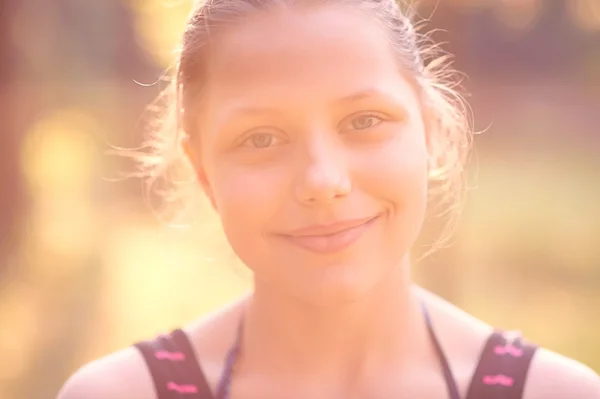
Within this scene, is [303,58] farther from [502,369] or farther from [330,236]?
[502,369]

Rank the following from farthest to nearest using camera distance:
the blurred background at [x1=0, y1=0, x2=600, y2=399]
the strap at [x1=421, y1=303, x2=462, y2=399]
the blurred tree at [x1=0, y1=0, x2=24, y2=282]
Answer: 1. the blurred tree at [x1=0, y1=0, x2=24, y2=282]
2. the blurred background at [x1=0, y1=0, x2=600, y2=399]
3. the strap at [x1=421, y1=303, x2=462, y2=399]

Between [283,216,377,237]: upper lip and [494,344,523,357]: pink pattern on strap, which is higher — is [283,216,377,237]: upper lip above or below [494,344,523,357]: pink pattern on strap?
above

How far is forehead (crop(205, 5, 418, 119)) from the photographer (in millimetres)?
822

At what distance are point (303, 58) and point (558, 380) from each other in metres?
0.44

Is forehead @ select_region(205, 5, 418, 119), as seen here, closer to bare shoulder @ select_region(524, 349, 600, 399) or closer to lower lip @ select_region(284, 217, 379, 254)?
lower lip @ select_region(284, 217, 379, 254)

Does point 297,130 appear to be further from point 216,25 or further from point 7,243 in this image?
point 7,243

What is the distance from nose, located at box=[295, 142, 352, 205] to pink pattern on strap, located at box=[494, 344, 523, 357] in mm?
268

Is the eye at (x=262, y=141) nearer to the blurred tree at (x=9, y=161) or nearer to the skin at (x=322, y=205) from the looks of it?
the skin at (x=322, y=205)

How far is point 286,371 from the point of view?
0.95 m

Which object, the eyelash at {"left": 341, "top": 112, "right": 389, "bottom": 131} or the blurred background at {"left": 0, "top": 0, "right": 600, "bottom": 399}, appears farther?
the blurred background at {"left": 0, "top": 0, "right": 600, "bottom": 399}

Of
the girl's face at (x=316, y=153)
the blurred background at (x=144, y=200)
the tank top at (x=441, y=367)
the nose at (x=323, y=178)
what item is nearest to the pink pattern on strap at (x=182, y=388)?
the tank top at (x=441, y=367)

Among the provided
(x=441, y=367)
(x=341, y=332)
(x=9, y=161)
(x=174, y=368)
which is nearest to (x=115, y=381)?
Answer: (x=174, y=368)

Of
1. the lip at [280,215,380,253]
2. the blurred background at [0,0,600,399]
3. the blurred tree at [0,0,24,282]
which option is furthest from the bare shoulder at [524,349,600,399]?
the blurred tree at [0,0,24,282]

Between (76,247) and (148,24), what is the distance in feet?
2.61
